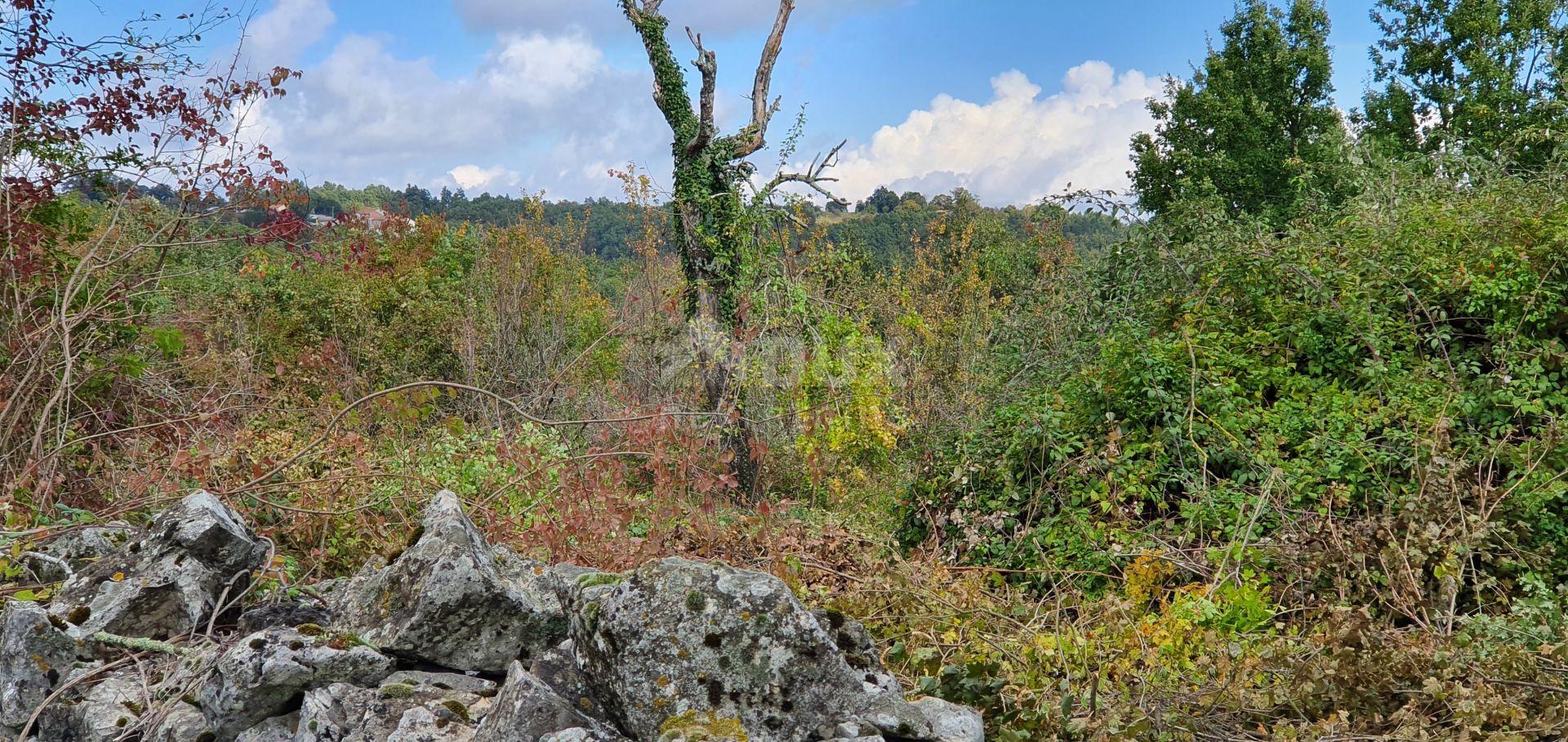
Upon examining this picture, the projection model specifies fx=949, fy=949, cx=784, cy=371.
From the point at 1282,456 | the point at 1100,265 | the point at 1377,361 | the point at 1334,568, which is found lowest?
the point at 1334,568

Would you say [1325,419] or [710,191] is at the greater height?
[710,191]

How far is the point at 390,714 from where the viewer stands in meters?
2.52

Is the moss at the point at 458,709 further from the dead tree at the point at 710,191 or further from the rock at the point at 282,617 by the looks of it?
the dead tree at the point at 710,191

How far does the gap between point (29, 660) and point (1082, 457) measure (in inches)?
222

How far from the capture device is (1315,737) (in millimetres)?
2967

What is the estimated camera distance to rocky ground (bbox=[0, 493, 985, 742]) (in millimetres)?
2344

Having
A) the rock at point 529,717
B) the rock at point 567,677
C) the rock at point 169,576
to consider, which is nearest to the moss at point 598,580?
the rock at point 567,677

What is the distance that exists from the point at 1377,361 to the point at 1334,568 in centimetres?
185

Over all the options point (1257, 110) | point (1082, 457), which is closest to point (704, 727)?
point (1082, 457)

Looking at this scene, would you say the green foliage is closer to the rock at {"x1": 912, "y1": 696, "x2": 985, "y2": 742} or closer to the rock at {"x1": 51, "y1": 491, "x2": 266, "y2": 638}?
the rock at {"x1": 912, "y1": 696, "x2": 985, "y2": 742}

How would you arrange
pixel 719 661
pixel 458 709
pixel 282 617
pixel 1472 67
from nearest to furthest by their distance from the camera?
pixel 719 661 < pixel 458 709 < pixel 282 617 < pixel 1472 67

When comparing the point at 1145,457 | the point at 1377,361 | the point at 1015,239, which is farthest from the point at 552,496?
the point at 1015,239

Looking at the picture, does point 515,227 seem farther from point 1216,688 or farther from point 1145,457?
point 1216,688

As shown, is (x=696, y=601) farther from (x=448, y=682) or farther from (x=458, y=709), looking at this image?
(x=448, y=682)
